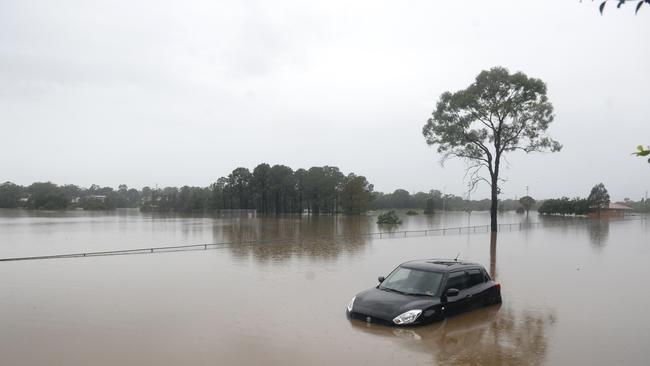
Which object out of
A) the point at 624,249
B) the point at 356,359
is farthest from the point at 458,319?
the point at 624,249

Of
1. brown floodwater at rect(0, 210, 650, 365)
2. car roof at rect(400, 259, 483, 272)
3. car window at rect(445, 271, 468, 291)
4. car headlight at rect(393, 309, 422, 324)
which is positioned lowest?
brown floodwater at rect(0, 210, 650, 365)

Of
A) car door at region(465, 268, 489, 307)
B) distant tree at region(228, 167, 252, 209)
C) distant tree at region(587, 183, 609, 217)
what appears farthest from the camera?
distant tree at region(228, 167, 252, 209)

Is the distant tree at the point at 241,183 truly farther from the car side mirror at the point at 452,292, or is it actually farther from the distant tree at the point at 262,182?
the car side mirror at the point at 452,292

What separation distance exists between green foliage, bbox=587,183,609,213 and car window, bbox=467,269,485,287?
81.1m

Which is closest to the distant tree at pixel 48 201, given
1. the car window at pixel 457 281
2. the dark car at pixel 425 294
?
the dark car at pixel 425 294

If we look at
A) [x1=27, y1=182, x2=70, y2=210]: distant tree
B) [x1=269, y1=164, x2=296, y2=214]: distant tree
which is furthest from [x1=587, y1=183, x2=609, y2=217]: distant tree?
[x1=27, y1=182, x2=70, y2=210]: distant tree

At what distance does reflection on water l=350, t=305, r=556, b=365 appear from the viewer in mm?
8016

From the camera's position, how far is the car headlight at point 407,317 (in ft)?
31.0

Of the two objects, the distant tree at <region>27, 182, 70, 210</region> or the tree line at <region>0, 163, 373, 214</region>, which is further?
the distant tree at <region>27, 182, 70, 210</region>

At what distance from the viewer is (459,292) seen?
34.9 ft

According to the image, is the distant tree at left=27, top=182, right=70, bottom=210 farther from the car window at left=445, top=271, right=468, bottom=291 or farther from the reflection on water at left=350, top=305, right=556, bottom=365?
the car window at left=445, top=271, right=468, bottom=291

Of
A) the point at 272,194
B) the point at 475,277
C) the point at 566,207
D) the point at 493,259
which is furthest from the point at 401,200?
the point at 475,277

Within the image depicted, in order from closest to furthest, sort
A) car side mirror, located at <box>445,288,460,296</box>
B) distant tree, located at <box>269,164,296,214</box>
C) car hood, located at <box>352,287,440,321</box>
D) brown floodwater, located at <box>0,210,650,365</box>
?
1. brown floodwater, located at <box>0,210,650,365</box>
2. car hood, located at <box>352,287,440,321</box>
3. car side mirror, located at <box>445,288,460,296</box>
4. distant tree, located at <box>269,164,296,214</box>

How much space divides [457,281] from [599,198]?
85.1 m
